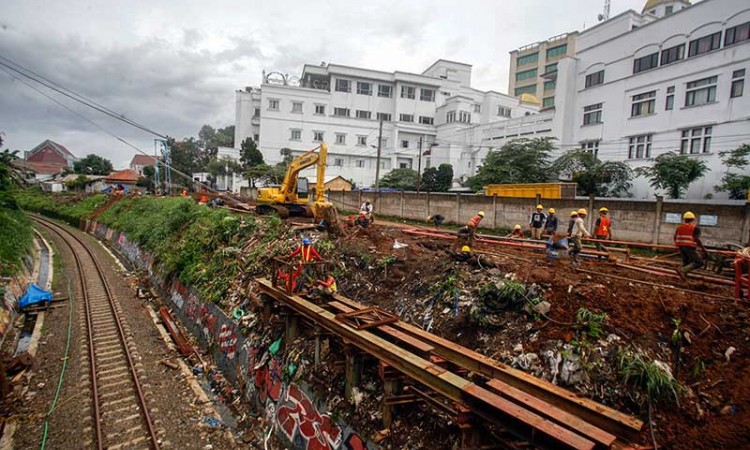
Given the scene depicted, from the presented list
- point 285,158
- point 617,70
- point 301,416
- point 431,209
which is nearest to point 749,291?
point 301,416

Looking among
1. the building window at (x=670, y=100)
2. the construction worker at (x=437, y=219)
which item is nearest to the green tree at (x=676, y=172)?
the building window at (x=670, y=100)

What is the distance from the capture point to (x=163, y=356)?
1061cm

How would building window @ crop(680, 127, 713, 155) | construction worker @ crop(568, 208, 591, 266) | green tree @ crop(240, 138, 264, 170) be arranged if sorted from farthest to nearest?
1. green tree @ crop(240, 138, 264, 170)
2. building window @ crop(680, 127, 713, 155)
3. construction worker @ crop(568, 208, 591, 266)

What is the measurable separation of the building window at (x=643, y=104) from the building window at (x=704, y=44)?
3060mm

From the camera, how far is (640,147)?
2722cm

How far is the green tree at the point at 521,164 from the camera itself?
29.2m

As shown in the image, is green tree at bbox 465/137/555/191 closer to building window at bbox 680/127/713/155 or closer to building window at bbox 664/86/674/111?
A: building window at bbox 664/86/674/111

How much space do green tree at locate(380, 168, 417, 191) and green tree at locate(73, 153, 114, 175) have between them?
5062cm

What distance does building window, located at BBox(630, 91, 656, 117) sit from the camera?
2652 cm

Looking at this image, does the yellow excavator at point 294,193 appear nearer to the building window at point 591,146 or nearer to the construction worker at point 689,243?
the construction worker at point 689,243

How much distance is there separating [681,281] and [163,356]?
42.7 ft

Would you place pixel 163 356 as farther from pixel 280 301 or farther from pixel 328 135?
pixel 328 135

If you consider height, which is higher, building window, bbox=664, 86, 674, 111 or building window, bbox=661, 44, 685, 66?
building window, bbox=661, 44, 685, 66

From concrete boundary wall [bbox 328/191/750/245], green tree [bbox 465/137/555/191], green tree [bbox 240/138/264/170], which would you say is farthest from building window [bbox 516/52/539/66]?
concrete boundary wall [bbox 328/191/750/245]
